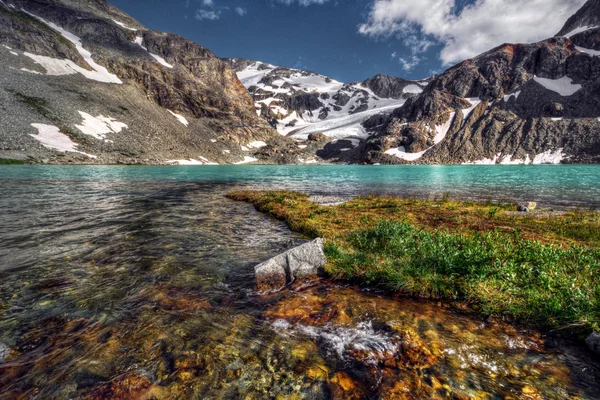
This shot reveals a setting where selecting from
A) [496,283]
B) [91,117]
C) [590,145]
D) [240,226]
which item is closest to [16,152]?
[91,117]

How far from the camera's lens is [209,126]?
186 meters

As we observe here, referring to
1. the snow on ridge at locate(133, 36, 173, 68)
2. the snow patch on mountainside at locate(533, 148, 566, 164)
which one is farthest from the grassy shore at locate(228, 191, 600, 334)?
the snow on ridge at locate(133, 36, 173, 68)

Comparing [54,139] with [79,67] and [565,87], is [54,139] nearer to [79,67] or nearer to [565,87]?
[79,67]

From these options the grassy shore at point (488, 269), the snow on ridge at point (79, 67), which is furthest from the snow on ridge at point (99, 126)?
the grassy shore at point (488, 269)

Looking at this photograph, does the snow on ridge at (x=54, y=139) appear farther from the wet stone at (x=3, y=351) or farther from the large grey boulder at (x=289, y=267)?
the large grey boulder at (x=289, y=267)

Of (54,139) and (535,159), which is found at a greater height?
(54,139)

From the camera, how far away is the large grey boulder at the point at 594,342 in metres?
4.29

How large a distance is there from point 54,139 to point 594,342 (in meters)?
130

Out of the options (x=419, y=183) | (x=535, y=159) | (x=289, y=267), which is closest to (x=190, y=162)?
(x=419, y=183)

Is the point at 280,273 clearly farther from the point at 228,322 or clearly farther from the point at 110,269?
the point at 110,269

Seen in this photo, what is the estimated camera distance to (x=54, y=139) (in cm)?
9269

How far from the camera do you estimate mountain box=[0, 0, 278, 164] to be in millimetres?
94312

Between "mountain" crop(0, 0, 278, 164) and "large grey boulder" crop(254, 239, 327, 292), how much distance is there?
4266 inches

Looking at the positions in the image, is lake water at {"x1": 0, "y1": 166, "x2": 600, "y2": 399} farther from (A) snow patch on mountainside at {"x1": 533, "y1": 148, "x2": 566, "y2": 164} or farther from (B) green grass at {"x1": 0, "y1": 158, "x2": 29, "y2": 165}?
(A) snow patch on mountainside at {"x1": 533, "y1": 148, "x2": 566, "y2": 164}
